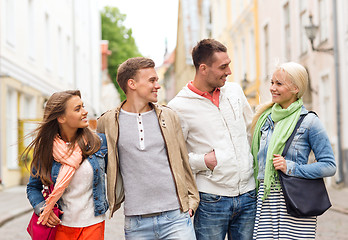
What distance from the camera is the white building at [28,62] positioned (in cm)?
1723

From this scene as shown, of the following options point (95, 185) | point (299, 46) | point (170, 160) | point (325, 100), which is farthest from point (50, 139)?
point (299, 46)

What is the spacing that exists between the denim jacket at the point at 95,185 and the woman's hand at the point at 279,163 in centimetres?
100

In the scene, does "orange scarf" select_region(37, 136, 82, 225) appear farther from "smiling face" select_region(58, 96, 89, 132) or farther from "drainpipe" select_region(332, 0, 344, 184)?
"drainpipe" select_region(332, 0, 344, 184)

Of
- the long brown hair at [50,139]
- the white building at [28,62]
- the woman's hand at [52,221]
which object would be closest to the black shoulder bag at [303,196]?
the long brown hair at [50,139]

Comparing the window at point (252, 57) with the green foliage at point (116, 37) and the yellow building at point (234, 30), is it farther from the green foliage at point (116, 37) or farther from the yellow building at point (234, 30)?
the green foliage at point (116, 37)

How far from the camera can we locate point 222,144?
3918 mm

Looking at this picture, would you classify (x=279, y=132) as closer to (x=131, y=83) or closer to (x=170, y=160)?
(x=170, y=160)

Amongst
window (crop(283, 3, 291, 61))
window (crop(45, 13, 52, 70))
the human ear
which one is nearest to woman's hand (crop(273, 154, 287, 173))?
the human ear

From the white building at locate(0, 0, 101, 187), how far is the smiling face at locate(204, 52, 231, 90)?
8.75 m

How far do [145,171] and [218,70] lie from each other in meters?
0.83

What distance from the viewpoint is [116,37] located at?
5378 cm

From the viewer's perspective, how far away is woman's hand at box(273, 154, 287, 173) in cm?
366

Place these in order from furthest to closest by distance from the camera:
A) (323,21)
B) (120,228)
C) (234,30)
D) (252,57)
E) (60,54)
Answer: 1. (234,30)
2. (252,57)
3. (60,54)
4. (323,21)
5. (120,228)

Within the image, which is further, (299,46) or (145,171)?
(299,46)
